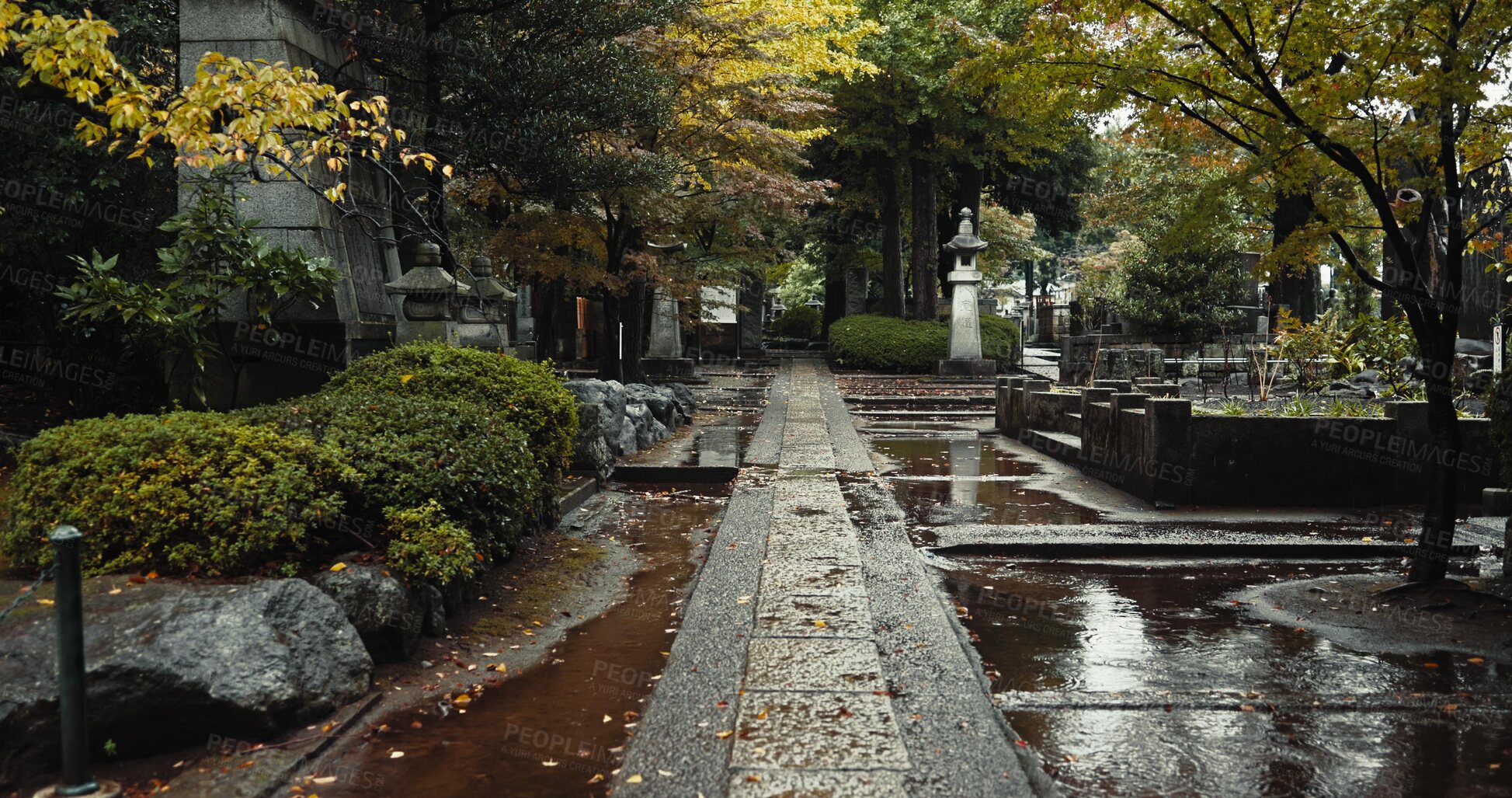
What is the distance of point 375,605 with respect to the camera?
4.83 metres

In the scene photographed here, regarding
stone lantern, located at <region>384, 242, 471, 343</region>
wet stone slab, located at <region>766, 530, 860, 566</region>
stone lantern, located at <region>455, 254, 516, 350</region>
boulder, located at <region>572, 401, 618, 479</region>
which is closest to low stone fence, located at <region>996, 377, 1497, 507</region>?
wet stone slab, located at <region>766, 530, 860, 566</region>

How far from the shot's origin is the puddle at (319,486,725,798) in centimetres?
376

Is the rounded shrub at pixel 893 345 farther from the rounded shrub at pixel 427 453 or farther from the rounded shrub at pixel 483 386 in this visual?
the rounded shrub at pixel 427 453

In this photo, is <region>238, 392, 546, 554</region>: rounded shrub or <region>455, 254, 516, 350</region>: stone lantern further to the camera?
<region>455, 254, 516, 350</region>: stone lantern

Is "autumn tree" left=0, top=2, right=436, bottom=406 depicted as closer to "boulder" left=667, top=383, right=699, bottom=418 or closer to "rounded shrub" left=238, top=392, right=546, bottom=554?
"rounded shrub" left=238, top=392, right=546, bottom=554

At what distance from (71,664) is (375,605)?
5.14 feet

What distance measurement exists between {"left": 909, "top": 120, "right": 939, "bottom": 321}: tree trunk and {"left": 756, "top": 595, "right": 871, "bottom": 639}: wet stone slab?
2348cm

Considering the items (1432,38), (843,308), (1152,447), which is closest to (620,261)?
(1152,447)

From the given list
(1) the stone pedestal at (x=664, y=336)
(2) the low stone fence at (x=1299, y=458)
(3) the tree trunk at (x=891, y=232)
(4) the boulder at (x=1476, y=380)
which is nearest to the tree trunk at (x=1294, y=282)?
(4) the boulder at (x=1476, y=380)

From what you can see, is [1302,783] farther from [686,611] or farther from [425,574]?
Answer: [425,574]

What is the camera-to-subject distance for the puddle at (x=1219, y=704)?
3807 millimetres

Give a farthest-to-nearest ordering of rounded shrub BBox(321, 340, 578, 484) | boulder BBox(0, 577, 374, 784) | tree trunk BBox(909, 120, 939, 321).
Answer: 1. tree trunk BBox(909, 120, 939, 321)
2. rounded shrub BBox(321, 340, 578, 484)
3. boulder BBox(0, 577, 374, 784)

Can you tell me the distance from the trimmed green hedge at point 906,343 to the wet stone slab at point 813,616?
2083 cm

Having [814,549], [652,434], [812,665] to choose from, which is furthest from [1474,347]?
[812,665]
